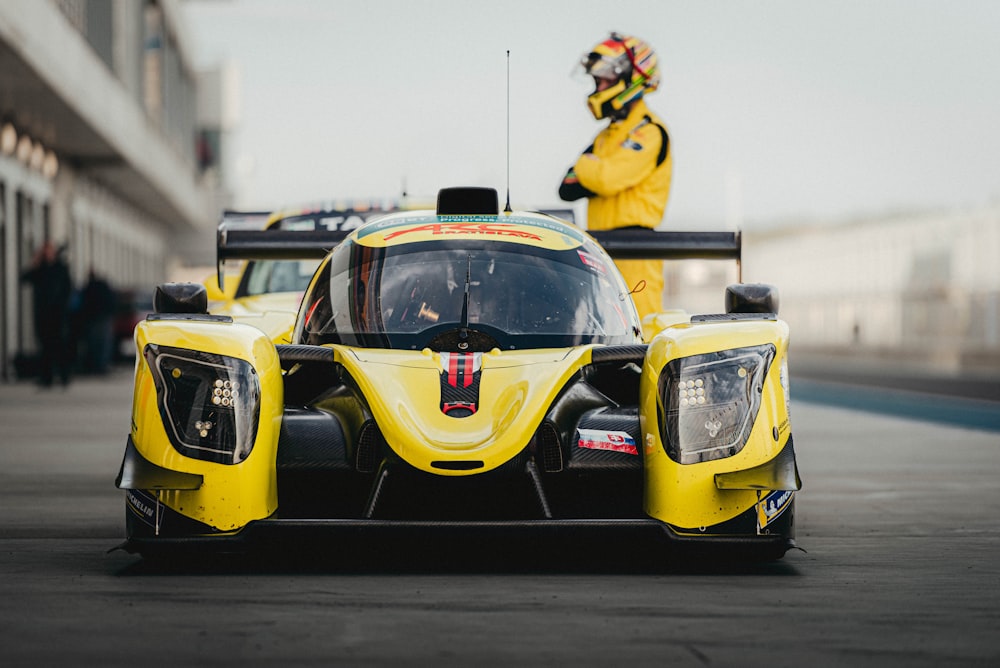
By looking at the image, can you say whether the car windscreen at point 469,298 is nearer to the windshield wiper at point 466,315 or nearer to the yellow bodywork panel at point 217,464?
the windshield wiper at point 466,315

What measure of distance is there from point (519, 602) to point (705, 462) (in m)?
0.88

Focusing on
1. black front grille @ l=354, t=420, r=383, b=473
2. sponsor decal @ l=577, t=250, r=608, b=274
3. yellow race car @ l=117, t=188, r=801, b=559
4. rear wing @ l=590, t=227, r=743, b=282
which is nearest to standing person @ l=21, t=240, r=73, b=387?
rear wing @ l=590, t=227, r=743, b=282

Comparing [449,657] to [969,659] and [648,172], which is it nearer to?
[969,659]

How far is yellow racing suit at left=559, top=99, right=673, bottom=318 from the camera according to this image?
29.1ft

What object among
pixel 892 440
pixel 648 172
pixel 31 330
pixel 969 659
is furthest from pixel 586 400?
pixel 31 330

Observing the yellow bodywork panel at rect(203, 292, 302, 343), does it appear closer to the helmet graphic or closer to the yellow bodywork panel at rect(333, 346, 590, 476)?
the yellow bodywork panel at rect(333, 346, 590, 476)

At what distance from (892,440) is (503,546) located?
7.58 metres

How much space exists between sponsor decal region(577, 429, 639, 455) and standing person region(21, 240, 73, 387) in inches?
711

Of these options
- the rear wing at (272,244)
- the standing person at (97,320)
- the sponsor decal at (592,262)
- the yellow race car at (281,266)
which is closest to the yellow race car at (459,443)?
the sponsor decal at (592,262)

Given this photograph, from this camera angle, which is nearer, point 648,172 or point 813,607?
point 813,607

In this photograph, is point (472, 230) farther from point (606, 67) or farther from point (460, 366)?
point (606, 67)

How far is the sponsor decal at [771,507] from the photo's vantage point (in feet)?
19.1

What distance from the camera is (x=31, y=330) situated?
30297 mm

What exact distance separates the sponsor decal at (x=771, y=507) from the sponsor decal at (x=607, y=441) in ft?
1.46
